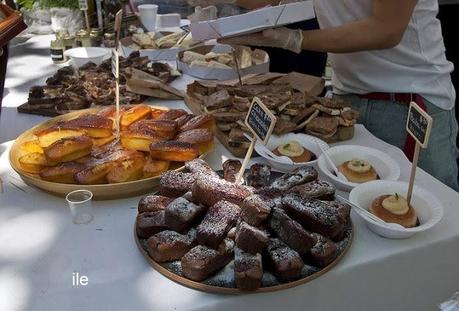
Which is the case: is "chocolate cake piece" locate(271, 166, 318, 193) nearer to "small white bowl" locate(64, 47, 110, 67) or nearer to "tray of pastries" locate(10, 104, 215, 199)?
"tray of pastries" locate(10, 104, 215, 199)

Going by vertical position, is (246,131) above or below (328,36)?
below

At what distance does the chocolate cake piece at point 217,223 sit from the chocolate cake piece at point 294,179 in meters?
0.16

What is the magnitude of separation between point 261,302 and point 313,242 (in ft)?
0.57

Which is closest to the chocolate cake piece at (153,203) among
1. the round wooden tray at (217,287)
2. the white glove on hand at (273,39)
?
the round wooden tray at (217,287)

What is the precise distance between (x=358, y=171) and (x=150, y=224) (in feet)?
2.16

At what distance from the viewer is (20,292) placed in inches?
41.2

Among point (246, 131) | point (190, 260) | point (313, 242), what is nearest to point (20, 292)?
point (190, 260)

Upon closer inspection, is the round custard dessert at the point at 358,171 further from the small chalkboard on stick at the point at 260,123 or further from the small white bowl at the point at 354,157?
the small chalkboard on stick at the point at 260,123

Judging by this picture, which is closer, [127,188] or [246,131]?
[127,188]

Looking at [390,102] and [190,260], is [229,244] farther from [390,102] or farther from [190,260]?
[390,102]

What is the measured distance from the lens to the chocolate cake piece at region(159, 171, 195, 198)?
48.6 inches

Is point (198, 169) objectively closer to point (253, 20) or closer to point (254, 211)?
point (254, 211)

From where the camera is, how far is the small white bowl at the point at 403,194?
3.91 feet

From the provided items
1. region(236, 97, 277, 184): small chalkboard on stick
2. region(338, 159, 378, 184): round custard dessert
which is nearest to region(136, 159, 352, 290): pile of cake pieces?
region(236, 97, 277, 184): small chalkboard on stick
